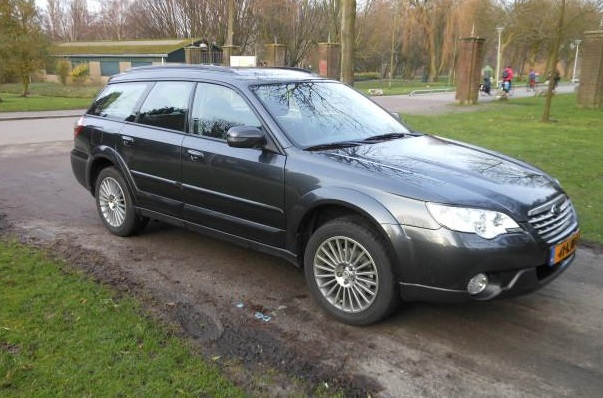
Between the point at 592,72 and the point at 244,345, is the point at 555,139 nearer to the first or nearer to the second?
the point at 592,72

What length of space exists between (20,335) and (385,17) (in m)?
49.3

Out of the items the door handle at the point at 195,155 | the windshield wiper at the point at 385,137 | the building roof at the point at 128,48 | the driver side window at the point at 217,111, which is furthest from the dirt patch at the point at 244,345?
the building roof at the point at 128,48

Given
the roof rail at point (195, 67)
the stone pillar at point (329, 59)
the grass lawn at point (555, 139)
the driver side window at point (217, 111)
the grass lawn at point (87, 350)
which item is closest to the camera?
the grass lawn at point (87, 350)

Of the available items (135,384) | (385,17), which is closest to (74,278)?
(135,384)

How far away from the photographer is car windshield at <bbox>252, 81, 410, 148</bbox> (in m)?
4.33

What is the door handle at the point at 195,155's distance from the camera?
4.62 m

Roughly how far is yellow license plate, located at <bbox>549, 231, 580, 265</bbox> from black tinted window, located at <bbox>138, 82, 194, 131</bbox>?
10.4 feet

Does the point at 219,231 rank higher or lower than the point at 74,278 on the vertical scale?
higher

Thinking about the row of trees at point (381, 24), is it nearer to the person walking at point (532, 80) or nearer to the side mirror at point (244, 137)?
the person walking at point (532, 80)

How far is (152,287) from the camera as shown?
4.43 metres

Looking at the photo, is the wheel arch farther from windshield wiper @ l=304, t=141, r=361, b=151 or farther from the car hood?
windshield wiper @ l=304, t=141, r=361, b=151

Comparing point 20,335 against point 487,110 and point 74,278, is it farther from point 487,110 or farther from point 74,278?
point 487,110

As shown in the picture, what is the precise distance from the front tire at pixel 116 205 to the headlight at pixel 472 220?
3.32 metres

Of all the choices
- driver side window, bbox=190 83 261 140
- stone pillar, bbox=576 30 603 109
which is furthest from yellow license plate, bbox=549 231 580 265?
stone pillar, bbox=576 30 603 109
